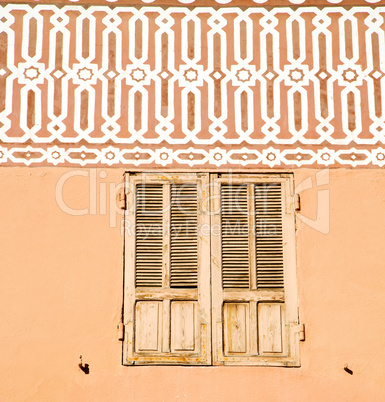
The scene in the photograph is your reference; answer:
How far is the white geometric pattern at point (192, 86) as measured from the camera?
6301mm

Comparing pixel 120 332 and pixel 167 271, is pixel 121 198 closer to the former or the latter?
pixel 167 271

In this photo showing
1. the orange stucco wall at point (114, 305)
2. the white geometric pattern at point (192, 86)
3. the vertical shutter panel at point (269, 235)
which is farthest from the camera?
the white geometric pattern at point (192, 86)

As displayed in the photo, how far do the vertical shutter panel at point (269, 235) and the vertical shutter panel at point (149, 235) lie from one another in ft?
2.67

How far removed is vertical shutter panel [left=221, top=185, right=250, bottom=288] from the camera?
20.0 feet

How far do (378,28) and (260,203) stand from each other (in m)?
1.90

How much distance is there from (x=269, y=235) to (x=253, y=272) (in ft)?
1.11

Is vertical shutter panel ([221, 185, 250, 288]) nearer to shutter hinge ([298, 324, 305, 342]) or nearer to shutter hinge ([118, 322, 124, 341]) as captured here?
shutter hinge ([298, 324, 305, 342])

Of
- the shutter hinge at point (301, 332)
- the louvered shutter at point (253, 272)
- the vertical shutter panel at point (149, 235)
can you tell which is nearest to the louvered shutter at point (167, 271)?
the vertical shutter panel at point (149, 235)

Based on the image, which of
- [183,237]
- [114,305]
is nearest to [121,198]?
[183,237]

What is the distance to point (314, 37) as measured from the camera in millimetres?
6539

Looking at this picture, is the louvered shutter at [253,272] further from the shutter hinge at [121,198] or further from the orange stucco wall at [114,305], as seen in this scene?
the shutter hinge at [121,198]

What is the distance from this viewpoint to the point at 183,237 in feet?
20.3

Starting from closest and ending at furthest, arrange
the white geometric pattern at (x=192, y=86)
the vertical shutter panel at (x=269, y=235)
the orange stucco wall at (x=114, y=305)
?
the orange stucco wall at (x=114, y=305), the vertical shutter panel at (x=269, y=235), the white geometric pattern at (x=192, y=86)

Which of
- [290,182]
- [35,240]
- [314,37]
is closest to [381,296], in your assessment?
[290,182]
